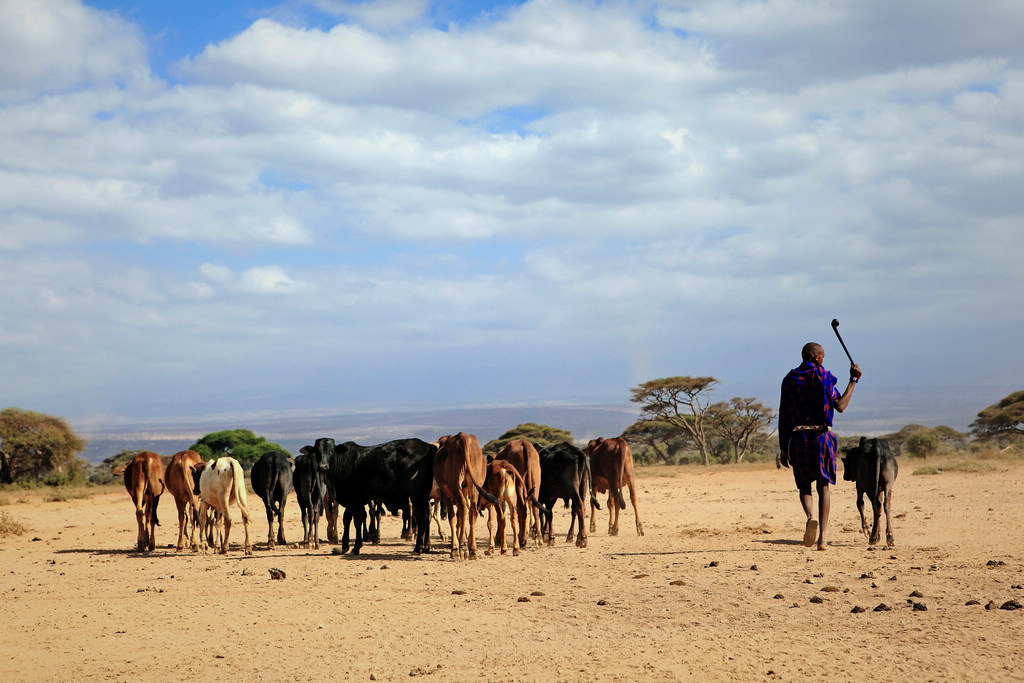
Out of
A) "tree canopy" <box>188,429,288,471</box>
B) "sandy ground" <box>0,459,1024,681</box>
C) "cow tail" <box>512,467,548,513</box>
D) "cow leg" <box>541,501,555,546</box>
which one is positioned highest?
"tree canopy" <box>188,429,288,471</box>

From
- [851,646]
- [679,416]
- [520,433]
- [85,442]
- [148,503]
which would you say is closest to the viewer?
[851,646]

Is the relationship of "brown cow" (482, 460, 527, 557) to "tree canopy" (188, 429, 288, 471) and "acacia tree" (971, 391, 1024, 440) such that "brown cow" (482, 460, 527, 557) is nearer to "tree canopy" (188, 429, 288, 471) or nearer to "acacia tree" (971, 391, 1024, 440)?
"tree canopy" (188, 429, 288, 471)

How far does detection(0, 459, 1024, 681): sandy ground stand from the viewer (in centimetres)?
686

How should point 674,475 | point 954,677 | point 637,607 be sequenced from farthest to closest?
1. point 674,475
2. point 637,607
3. point 954,677

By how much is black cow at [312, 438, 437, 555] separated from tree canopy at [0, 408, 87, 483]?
91.8 ft

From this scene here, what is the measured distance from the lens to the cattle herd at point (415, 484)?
13.3m

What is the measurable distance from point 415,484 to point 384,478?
0.51 metres

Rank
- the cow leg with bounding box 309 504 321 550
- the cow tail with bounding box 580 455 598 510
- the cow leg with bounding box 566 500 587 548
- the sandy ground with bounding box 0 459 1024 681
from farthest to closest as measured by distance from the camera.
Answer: the cow leg with bounding box 309 504 321 550
the cow tail with bounding box 580 455 598 510
the cow leg with bounding box 566 500 587 548
the sandy ground with bounding box 0 459 1024 681

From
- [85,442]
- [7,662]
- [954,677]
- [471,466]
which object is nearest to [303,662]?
[7,662]

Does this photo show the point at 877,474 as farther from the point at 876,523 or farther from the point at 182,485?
the point at 182,485

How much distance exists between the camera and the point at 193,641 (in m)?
8.17

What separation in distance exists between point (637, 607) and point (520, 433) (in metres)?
38.2

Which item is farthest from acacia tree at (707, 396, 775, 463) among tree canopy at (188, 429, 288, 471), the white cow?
the white cow

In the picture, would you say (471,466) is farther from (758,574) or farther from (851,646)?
(851,646)
